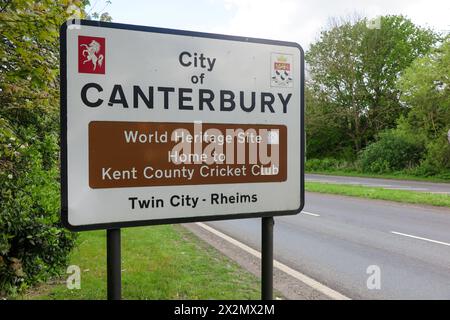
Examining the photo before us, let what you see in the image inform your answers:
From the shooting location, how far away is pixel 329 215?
38.3ft

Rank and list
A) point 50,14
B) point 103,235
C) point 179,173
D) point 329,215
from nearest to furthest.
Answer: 1. point 179,173
2. point 50,14
3. point 103,235
4. point 329,215

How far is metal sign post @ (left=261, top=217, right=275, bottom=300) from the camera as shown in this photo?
211cm

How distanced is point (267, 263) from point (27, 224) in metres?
3.52

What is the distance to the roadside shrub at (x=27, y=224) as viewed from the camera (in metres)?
4.32

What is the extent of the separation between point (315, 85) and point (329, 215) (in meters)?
27.2

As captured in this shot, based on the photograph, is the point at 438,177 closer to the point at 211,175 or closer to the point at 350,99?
the point at 350,99

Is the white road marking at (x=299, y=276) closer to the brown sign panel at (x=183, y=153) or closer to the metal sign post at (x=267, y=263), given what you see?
the metal sign post at (x=267, y=263)

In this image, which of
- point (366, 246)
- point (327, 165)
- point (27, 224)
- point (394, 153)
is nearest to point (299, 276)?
point (366, 246)

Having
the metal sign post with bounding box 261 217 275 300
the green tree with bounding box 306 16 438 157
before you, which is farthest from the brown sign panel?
the green tree with bounding box 306 16 438 157

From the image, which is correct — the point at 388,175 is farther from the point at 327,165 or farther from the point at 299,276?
the point at 299,276

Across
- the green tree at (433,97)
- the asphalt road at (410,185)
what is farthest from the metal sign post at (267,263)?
the green tree at (433,97)

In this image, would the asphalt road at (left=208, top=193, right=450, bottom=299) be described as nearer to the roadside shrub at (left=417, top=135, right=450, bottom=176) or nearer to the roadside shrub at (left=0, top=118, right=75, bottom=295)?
the roadside shrub at (left=0, top=118, right=75, bottom=295)

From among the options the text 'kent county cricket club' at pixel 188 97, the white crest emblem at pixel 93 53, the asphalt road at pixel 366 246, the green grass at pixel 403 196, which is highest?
the white crest emblem at pixel 93 53
